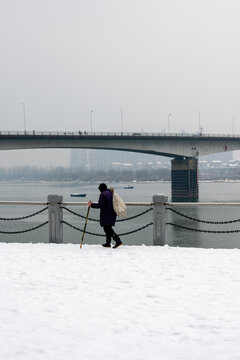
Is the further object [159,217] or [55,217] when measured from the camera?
[55,217]

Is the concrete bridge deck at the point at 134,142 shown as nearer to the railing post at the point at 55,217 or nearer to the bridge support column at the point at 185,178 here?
the bridge support column at the point at 185,178

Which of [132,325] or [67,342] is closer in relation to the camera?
[67,342]

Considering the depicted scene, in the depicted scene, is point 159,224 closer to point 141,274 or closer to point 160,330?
point 141,274

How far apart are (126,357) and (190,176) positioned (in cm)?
8009

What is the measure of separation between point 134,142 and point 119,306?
62041 mm

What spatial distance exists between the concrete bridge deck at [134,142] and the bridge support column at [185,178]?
6.70 meters

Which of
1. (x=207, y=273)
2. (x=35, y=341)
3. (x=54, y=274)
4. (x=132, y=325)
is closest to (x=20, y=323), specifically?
(x=35, y=341)

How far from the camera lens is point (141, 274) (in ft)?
23.7

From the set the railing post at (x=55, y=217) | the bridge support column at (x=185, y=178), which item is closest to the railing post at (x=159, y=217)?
the railing post at (x=55, y=217)

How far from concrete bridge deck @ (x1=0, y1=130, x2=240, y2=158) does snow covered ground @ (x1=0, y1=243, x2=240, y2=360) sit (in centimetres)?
5143

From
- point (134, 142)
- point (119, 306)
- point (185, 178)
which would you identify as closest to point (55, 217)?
point (119, 306)

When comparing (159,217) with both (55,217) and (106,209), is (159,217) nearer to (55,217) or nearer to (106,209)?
(106,209)

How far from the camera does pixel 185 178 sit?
3270 inches

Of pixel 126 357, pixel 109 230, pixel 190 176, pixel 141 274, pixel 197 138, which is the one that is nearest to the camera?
pixel 126 357
